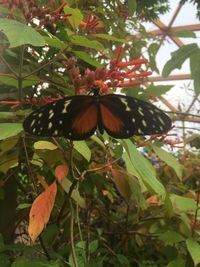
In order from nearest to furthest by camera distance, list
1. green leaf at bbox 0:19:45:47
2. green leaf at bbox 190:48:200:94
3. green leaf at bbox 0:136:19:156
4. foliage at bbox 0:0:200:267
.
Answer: green leaf at bbox 0:19:45:47 < foliage at bbox 0:0:200:267 < green leaf at bbox 0:136:19:156 < green leaf at bbox 190:48:200:94

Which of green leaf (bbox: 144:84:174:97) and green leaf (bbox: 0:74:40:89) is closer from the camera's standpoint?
green leaf (bbox: 0:74:40:89)

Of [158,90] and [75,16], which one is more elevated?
[75,16]

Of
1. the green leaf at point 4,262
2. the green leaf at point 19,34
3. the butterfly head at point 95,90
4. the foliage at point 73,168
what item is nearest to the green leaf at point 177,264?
the foliage at point 73,168

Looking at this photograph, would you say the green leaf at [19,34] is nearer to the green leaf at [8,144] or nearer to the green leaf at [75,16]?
the green leaf at [75,16]

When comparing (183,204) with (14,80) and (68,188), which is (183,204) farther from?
(14,80)

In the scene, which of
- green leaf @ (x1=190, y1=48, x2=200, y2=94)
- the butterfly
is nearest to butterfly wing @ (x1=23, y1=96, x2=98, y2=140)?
the butterfly

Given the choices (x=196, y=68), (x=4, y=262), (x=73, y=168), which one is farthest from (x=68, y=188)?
(x=196, y=68)

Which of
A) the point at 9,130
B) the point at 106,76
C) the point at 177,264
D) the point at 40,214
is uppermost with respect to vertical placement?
the point at 106,76

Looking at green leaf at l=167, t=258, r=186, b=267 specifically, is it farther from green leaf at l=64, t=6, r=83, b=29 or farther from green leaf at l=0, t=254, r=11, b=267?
green leaf at l=64, t=6, r=83, b=29
